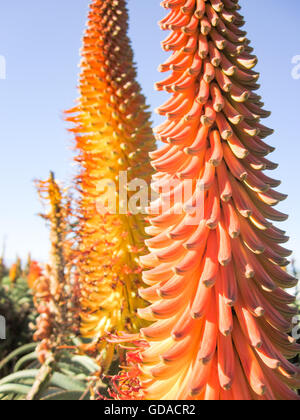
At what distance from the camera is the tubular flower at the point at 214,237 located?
5.69 ft

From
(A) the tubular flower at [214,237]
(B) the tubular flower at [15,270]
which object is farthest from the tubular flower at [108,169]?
(B) the tubular flower at [15,270]

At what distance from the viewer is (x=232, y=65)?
7.04 feet

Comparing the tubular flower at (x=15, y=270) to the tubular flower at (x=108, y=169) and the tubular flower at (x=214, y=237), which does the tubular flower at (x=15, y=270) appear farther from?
the tubular flower at (x=214, y=237)

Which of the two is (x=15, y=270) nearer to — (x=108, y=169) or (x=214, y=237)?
(x=108, y=169)

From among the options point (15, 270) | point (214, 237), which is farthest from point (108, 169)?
point (15, 270)

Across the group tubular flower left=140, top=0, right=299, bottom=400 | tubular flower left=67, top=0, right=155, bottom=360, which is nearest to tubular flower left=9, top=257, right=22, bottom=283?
tubular flower left=67, top=0, right=155, bottom=360

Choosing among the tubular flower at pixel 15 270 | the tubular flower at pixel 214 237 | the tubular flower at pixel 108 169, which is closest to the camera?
the tubular flower at pixel 214 237

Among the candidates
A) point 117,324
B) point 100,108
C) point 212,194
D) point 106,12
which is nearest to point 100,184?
point 100,108

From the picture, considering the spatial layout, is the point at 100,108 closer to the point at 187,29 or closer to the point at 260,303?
the point at 187,29

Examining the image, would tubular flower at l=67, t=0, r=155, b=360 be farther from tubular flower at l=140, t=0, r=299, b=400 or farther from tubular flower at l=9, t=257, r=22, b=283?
tubular flower at l=9, t=257, r=22, b=283

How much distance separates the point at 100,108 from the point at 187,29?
1449 millimetres

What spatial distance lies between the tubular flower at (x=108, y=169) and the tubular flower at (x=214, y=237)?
110cm

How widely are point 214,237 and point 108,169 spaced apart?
159 centimetres
